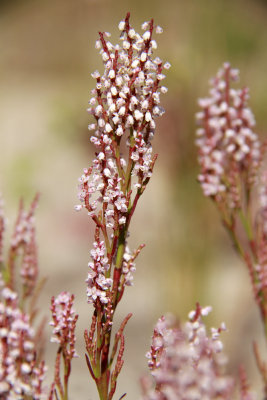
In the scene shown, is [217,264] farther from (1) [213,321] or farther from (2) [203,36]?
(2) [203,36]

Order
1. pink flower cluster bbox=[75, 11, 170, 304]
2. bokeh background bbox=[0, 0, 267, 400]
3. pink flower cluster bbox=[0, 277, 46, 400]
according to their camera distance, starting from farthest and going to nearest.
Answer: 1. bokeh background bbox=[0, 0, 267, 400]
2. pink flower cluster bbox=[75, 11, 170, 304]
3. pink flower cluster bbox=[0, 277, 46, 400]

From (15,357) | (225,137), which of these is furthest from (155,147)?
(15,357)

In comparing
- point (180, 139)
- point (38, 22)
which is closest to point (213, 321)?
point (180, 139)

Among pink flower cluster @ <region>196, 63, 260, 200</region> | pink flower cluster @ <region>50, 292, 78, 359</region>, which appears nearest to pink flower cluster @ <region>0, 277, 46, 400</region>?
pink flower cluster @ <region>50, 292, 78, 359</region>

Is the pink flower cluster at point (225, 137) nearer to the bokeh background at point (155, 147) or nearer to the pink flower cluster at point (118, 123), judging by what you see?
the pink flower cluster at point (118, 123)

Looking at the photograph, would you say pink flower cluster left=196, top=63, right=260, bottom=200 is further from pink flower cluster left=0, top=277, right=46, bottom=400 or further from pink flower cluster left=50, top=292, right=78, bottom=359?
pink flower cluster left=0, top=277, right=46, bottom=400

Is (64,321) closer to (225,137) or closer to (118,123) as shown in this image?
(118,123)
